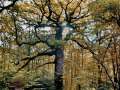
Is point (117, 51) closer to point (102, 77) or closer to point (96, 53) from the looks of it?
point (96, 53)

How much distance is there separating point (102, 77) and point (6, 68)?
5.09 meters

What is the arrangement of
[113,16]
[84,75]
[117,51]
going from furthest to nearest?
[84,75]
[117,51]
[113,16]

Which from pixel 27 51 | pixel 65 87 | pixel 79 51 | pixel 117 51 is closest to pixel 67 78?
pixel 65 87

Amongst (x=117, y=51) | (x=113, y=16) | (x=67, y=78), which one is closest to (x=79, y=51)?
(x=67, y=78)

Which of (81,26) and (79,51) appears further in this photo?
(79,51)

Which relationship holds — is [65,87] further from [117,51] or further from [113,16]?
[113,16]

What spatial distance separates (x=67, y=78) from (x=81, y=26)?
3.47 meters

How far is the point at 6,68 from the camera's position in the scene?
42.3 ft

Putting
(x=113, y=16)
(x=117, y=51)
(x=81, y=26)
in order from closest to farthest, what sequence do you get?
(x=113, y=16) → (x=117, y=51) → (x=81, y=26)

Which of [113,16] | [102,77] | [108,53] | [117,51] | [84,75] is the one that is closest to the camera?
[113,16]

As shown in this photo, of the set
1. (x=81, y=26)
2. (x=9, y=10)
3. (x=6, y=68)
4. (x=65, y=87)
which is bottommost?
(x=65, y=87)

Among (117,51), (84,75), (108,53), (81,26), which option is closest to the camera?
(117,51)

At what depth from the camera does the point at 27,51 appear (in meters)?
14.9

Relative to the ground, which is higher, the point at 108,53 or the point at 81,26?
the point at 81,26
